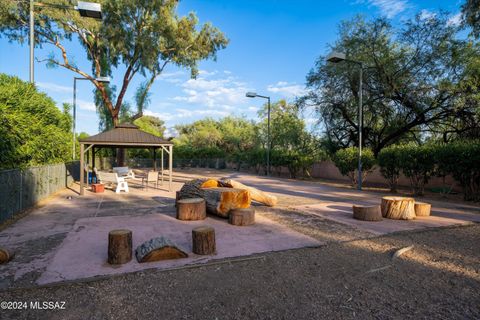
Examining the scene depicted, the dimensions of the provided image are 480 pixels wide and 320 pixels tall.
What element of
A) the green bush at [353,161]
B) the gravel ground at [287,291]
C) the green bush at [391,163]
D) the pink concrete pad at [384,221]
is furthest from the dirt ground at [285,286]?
the green bush at [353,161]

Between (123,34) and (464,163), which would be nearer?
(464,163)

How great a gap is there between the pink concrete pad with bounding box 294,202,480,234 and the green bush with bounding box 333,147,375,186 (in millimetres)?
6610

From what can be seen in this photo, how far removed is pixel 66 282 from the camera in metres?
3.45

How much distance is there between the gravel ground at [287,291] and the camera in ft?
9.51

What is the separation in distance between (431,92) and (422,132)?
375 cm

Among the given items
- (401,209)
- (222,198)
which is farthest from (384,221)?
(222,198)

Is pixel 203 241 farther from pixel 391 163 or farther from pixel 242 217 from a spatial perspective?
pixel 391 163

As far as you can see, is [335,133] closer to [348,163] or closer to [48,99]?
[348,163]

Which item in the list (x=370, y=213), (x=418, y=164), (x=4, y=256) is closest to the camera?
(x=4, y=256)

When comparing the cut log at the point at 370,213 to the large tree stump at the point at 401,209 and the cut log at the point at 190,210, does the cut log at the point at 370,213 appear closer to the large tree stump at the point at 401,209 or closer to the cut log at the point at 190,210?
the large tree stump at the point at 401,209

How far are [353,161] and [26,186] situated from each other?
47.6 ft

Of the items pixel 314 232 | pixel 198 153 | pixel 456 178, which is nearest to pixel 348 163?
pixel 456 178

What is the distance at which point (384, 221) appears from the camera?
7.19 meters

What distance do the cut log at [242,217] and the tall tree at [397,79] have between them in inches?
550
